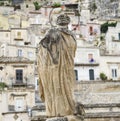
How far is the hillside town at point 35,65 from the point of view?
1460 inches

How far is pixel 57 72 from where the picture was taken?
773 cm

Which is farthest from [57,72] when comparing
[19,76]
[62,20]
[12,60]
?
[19,76]

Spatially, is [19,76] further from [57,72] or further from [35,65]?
[57,72]

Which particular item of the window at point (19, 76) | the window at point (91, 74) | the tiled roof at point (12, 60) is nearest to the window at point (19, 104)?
the window at point (19, 76)

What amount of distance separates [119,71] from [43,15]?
82.7 feet

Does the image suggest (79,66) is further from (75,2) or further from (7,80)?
(75,2)

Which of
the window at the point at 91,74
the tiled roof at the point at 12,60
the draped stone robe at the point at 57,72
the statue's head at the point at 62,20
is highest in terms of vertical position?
the statue's head at the point at 62,20

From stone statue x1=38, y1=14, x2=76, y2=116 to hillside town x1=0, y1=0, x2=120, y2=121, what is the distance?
15532 millimetres

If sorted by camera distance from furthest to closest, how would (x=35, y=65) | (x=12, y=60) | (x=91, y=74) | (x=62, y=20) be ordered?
(x=91, y=74) → (x=12, y=60) → (x=35, y=65) → (x=62, y=20)

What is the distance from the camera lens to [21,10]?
8169 cm

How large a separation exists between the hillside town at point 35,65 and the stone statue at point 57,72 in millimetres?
15532

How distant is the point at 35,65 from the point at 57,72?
38.3m

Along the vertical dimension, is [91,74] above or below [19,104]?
above

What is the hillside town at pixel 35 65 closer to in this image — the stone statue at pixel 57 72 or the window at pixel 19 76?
the window at pixel 19 76
